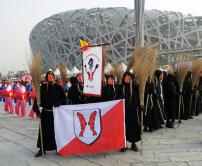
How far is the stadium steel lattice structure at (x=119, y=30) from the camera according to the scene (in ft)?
231

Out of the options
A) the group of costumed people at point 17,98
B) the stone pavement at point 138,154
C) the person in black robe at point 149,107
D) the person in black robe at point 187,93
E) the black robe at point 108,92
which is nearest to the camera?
the stone pavement at point 138,154

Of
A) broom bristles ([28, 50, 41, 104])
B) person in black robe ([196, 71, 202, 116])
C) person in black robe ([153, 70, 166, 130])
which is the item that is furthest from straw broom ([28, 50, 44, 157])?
person in black robe ([196, 71, 202, 116])

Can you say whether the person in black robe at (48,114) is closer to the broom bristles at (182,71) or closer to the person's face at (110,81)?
the person's face at (110,81)

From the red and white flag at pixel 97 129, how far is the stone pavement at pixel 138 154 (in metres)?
0.22

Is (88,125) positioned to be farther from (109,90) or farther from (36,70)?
(36,70)

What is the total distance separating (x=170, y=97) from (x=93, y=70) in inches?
162

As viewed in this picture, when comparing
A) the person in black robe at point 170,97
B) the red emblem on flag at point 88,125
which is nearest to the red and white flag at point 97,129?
the red emblem on flag at point 88,125

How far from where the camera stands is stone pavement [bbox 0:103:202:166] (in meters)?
5.89

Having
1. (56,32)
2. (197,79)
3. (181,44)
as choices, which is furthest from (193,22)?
(197,79)

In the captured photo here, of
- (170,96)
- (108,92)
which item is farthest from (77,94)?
(170,96)

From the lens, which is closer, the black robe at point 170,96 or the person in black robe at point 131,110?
the person in black robe at point 131,110

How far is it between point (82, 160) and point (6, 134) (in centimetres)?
406

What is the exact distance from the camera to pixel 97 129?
20.5 ft

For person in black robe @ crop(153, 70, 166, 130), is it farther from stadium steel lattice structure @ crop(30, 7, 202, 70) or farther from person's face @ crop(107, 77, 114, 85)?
stadium steel lattice structure @ crop(30, 7, 202, 70)
